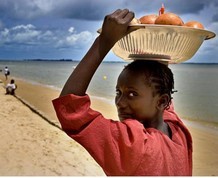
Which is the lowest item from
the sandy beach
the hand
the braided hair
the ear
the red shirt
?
the sandy beach

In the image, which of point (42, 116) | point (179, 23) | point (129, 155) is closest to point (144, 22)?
point (179, 23)

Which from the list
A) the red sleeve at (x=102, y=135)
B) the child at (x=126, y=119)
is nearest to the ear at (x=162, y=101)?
the child at (x=126, y=119)

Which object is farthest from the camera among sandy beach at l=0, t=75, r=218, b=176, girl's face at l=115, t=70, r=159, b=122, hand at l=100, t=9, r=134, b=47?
sandy beach at l=0, t=75, r=218, b=176

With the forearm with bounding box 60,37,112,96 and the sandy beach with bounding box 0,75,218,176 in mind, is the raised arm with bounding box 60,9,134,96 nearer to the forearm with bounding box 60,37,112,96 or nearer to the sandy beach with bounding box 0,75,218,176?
the forearm with bounding box 60,37,112,96

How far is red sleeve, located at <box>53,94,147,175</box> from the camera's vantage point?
0.93 m

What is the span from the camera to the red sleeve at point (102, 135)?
0.93 meters

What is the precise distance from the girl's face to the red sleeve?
0.09 meters

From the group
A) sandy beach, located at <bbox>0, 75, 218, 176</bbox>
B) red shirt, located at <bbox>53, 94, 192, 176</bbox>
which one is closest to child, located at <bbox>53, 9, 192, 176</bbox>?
red shirt, located at <bbox>53, 94, 192, 176</bbox>

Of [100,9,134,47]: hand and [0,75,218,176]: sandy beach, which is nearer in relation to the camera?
[100,9,134,47]: hand

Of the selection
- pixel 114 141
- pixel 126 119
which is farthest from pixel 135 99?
pixel 114 141

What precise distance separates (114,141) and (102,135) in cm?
4

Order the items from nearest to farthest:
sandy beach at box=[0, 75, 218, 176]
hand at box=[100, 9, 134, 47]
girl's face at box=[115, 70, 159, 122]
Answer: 1. hand at box=[100, 9, 134, 47]
2. girl's face at box=[115, 70, 159, 122]
3. sandy beach at box=[0, 75, 218, 176]

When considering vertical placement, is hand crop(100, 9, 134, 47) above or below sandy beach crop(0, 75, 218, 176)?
above

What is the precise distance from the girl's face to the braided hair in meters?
0.01
